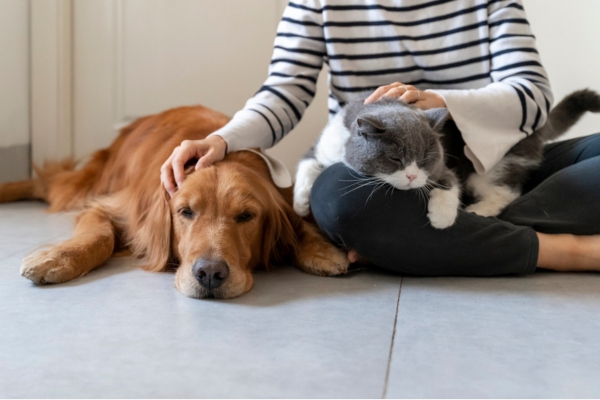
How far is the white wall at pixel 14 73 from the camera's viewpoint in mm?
3262

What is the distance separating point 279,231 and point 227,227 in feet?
0.88

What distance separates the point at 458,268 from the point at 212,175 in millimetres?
791

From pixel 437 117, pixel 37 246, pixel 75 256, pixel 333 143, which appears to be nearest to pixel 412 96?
pixel 437 117

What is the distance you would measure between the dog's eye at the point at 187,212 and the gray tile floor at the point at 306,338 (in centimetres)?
21

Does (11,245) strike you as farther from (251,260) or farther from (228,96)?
(228,96)

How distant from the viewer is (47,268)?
1.71 meters

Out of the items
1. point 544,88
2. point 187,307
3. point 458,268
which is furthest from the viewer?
point 544,88

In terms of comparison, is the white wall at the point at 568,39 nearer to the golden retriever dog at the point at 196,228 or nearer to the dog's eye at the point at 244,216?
the golden retriever dog at the point at 196,228

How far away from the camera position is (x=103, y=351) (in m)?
1.23

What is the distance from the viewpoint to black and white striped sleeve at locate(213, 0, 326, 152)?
7.22 feet

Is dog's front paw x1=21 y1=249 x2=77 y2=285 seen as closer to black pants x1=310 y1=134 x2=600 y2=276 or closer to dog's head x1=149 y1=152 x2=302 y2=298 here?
dog's head x1=149 y1=152 x2=302 y2=298

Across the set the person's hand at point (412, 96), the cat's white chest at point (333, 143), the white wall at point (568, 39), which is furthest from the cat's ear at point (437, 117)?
the white wall at point (568, 39)

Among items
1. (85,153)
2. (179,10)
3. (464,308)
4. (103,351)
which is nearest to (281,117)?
(464,308)

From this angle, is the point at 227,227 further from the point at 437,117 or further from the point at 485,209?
the point at 485,209
